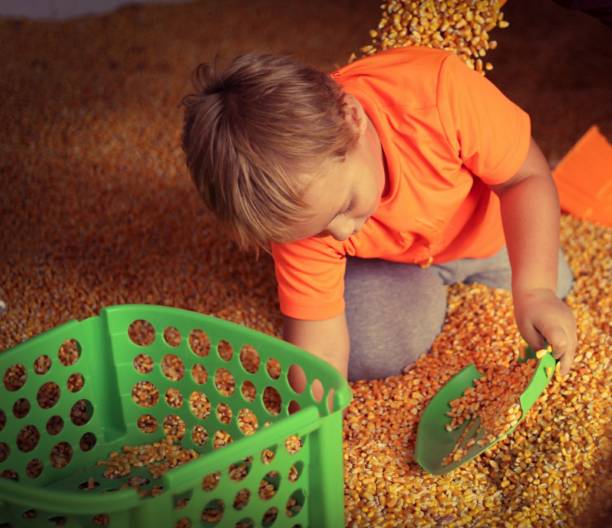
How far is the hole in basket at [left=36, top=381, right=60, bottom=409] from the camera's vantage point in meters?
1.29

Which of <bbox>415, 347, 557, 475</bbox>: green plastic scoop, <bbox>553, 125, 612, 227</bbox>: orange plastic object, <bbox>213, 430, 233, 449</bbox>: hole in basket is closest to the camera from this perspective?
<bbox>415, 347, 557, 475</bbox>: green plastic scoop

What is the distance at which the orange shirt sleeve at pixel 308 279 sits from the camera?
4.09 ft

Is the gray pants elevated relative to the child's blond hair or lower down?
lower down

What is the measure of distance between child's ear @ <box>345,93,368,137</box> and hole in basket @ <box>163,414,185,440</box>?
1.61 ft

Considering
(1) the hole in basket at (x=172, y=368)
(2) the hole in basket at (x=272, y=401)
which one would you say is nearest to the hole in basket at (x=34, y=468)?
(1) the hole in basket at (x=172, y=368)

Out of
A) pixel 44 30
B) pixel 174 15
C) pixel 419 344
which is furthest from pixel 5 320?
pixel 174 15

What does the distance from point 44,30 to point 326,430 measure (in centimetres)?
205

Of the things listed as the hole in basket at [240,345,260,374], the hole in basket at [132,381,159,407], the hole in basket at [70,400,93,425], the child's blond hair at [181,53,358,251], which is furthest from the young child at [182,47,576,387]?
the hole in basket at [70,400,93,425]

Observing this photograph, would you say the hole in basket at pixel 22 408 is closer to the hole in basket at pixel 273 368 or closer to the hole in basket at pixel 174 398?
the hole in basket at pixel 174 398

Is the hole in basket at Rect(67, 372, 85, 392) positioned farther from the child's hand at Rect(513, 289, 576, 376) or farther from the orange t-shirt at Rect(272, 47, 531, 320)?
the child's hand at Rect(513, 289, 576, 376)

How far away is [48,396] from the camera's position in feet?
4.28

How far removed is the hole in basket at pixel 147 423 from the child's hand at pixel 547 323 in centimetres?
54

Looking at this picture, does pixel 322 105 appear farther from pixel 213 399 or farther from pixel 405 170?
pixel 213 399

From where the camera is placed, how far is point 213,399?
117 cm
